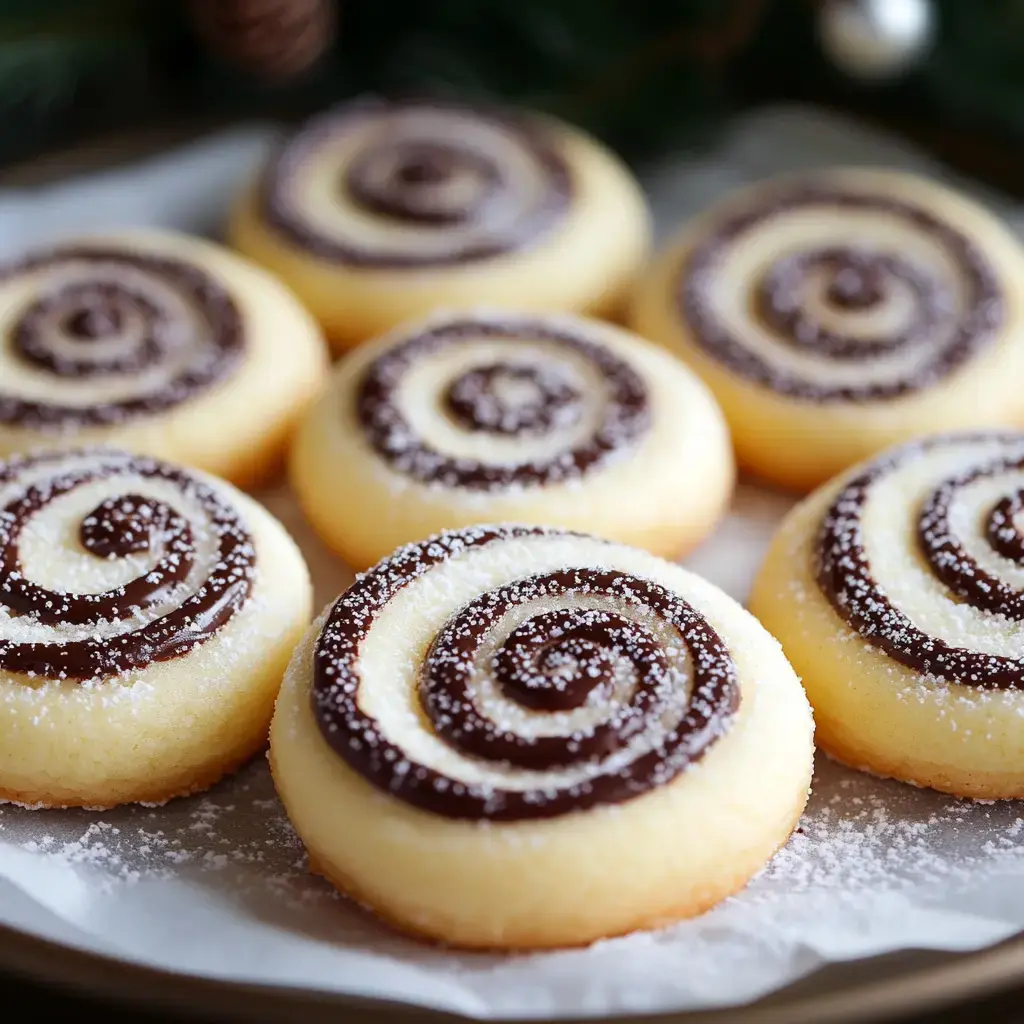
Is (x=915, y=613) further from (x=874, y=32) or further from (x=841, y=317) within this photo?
(x=874, y=32)

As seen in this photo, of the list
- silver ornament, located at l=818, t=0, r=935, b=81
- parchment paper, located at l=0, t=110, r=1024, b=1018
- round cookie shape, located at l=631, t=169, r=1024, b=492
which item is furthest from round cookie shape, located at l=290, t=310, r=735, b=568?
silver ornament, located at l=818, t=0, r=935, b=81

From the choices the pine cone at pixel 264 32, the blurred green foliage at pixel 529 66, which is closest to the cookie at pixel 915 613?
the blurred green foliage at pixel 529 66

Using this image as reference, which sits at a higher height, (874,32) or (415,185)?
(874,32)

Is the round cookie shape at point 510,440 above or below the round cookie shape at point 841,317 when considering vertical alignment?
below

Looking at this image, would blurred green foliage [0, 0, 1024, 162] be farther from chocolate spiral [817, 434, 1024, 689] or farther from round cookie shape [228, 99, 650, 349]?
chocolate spiral [817, 434, 1024, 689]

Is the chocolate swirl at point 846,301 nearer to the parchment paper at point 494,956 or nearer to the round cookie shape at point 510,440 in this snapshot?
the round cookie shape at point 510,440

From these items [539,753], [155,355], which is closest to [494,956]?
[539,753]
